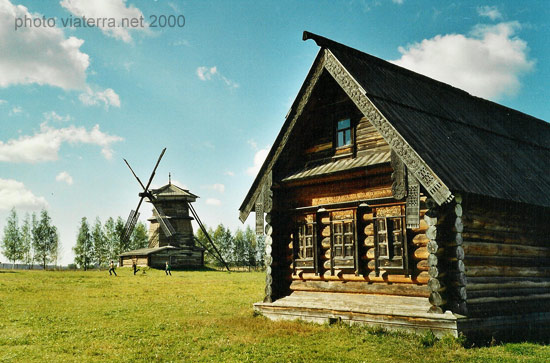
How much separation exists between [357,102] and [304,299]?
6.16 metres

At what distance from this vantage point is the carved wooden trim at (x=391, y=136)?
10.8 m

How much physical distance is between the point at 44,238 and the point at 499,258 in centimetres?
8753

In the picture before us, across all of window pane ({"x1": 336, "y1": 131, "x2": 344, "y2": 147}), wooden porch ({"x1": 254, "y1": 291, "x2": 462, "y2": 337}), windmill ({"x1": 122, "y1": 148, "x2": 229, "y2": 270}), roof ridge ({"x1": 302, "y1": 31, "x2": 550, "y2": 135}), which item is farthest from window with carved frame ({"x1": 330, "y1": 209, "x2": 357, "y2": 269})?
windmill ({"x1": 122, "y1": 148, "x2": 229, "y2": 270})

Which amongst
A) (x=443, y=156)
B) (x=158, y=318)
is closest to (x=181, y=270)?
(x=158, y=318)

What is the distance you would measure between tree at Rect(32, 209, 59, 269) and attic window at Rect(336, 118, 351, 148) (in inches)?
3263

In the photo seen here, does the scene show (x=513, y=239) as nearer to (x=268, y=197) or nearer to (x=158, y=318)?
(x=268, y=197)

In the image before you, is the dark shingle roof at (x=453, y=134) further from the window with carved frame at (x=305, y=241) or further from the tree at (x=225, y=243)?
the tree at (x=225, y=243)

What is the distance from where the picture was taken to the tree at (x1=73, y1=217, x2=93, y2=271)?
293 ft

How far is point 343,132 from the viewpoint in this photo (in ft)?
49.6

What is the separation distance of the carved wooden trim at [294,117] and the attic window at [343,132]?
4.13 feet

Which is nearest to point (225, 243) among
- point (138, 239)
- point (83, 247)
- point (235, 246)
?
point (235, 246)

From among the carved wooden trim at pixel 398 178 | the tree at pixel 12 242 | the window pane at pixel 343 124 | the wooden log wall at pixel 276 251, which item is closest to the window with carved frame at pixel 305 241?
the wooden log wall at pixel 276 251

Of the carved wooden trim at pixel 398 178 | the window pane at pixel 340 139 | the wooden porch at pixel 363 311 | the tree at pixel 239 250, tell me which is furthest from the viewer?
the tree at pixel 239 250

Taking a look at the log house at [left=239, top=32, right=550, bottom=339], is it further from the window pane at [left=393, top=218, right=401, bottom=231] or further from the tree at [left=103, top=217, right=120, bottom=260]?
the tree at [left=103, top=217, right=120, bottom=260]
